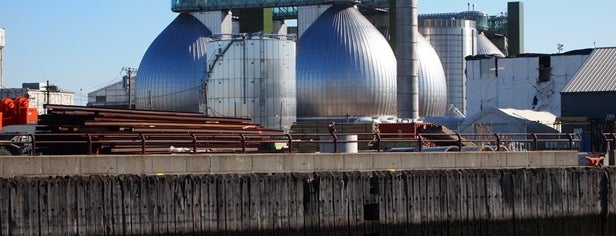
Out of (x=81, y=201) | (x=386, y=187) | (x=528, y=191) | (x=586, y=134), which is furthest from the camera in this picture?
(x=586, y=134)

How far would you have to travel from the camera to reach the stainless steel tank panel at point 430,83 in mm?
139250

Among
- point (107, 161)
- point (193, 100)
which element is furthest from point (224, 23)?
point (107, 161)

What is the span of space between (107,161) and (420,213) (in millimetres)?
8896

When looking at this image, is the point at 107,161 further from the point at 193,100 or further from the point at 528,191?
the point at 193,100

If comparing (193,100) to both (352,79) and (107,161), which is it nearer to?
(352,79)

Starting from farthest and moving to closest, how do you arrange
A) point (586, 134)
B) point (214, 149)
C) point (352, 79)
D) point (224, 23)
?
point (224, 23) → point (352, 79) → point (586, 134) → point (214, 149)

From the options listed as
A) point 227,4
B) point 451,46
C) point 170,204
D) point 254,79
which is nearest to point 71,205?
point 170,204

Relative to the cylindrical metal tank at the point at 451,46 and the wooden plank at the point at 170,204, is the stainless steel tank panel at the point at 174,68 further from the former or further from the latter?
the wooden plank at the point at 170,204

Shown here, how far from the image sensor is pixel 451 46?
15838cm

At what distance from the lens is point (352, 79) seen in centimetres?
12675

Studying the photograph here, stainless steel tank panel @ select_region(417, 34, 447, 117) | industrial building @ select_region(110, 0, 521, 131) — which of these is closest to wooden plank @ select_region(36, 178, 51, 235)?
industrial building @ select_region(110, 0, 521, 131)

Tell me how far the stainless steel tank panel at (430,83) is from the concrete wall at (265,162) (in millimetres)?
97564

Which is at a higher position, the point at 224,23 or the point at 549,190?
the point at 224,23

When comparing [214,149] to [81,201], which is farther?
[214,149]
